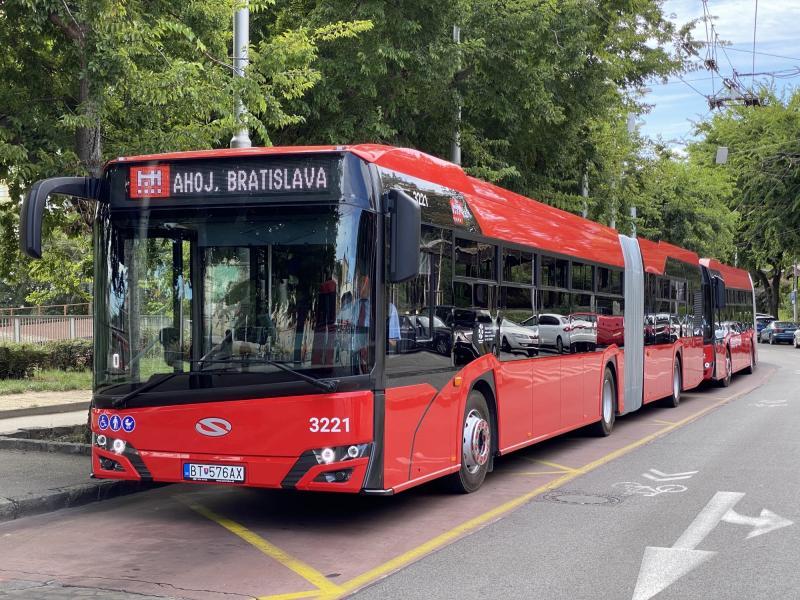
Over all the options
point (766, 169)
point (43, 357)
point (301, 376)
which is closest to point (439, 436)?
point (301, 376)

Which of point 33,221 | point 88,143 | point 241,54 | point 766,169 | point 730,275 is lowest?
point 33,221

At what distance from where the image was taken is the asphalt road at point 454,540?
627 cm

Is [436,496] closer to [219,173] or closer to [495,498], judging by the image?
[495,498]

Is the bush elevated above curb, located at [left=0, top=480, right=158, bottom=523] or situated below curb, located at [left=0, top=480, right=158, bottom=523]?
above

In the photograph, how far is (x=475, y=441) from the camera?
9508mm

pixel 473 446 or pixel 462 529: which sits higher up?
pixel 473 446

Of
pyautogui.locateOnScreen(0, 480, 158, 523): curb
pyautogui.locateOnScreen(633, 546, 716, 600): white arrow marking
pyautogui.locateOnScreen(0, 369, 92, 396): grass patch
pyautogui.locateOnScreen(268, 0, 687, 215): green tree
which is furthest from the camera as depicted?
pyautogui.locateOnScreen(0, 369, 92, 396): grass patch

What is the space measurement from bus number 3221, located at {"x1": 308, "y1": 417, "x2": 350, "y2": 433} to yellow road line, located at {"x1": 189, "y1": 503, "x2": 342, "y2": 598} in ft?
3.02

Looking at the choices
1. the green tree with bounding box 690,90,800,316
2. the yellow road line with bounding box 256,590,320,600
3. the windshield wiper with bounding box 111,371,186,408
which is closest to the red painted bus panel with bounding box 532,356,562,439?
the windshield wiper with bounding box 111,371,186,408

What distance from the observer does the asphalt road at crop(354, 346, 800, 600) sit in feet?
20.4

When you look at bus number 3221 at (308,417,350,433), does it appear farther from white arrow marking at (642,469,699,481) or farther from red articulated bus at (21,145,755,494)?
white arrow marking at (642,469,699,481)

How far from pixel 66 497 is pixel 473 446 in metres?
3.75

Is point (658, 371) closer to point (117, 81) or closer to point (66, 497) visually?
point (117, 81)

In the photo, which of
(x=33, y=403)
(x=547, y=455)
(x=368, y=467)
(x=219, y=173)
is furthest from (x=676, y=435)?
(x=33, y=403)
